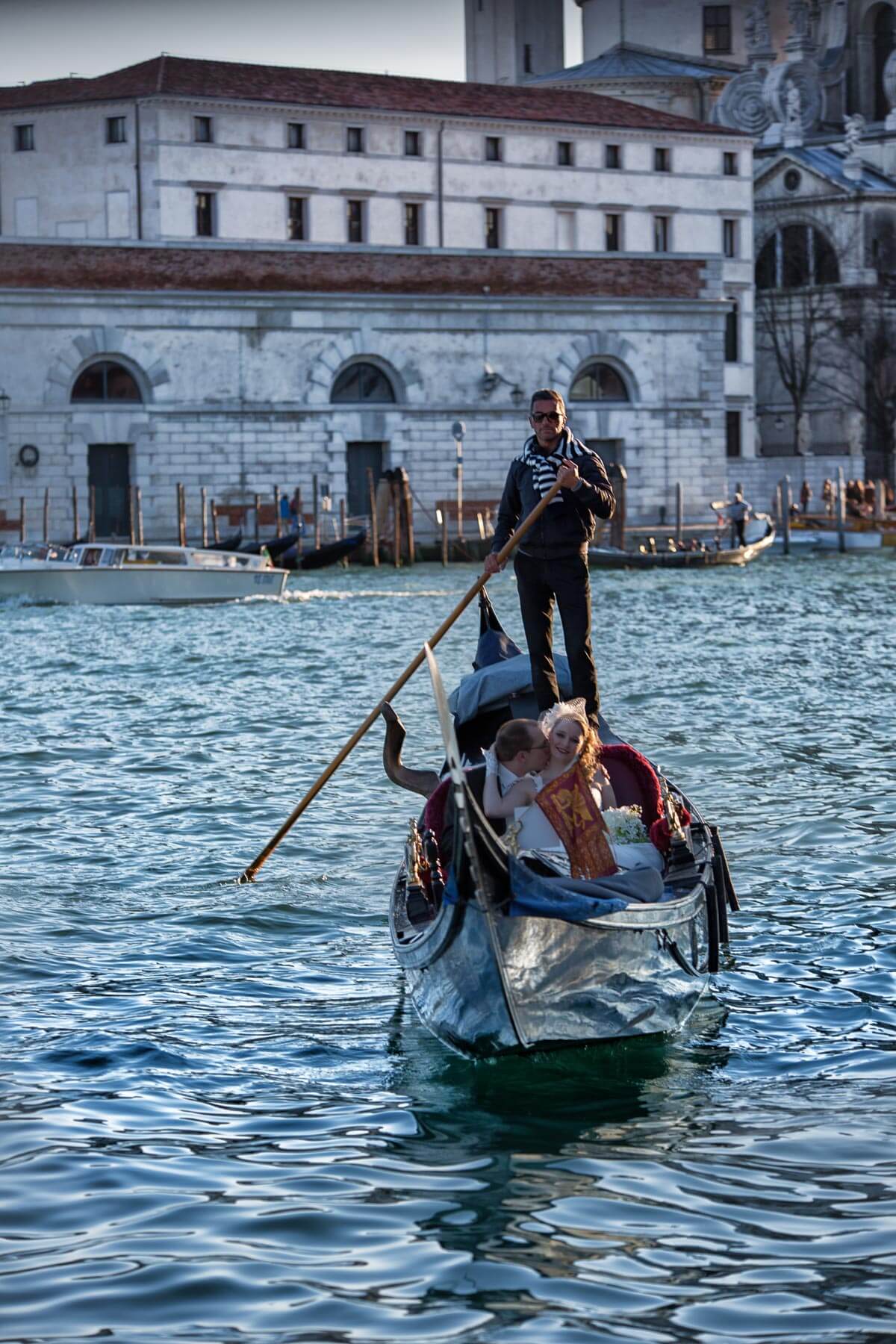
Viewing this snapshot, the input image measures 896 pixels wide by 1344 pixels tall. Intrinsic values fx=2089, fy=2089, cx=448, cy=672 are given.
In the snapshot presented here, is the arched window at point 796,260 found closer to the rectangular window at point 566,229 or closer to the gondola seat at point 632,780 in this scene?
the rectangular window at point 566,229

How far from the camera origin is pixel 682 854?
5.75 metres

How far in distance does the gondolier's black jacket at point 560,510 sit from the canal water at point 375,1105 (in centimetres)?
137

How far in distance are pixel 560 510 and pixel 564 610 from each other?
0.36 metres

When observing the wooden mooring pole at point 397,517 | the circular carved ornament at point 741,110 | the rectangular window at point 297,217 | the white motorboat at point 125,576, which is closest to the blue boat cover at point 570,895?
the white motorboat at point 125,576

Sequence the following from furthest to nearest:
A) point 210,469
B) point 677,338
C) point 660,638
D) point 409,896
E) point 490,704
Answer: point 677,338 < point 210,469 < point 660,638 < point 490,704 < point 409,896

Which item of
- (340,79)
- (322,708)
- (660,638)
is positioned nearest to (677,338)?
(340,79)

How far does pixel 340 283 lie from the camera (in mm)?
32219

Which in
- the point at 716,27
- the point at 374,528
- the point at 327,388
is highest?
the point at 716,27

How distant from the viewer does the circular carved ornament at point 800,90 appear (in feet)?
159

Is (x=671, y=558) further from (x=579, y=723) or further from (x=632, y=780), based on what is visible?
(x=579, y=723)

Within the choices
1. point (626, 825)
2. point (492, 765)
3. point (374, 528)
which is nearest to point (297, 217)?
point (374, 528)

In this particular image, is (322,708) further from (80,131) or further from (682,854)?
(80,131)

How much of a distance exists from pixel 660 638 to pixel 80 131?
21.1 metres

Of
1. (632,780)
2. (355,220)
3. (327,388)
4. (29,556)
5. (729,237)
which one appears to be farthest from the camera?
(729,237)
